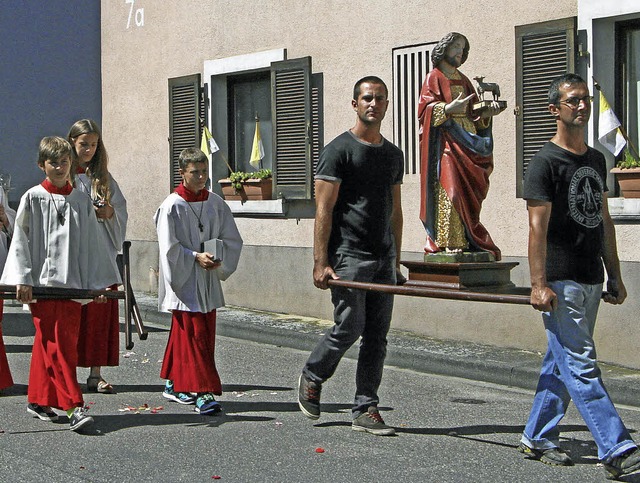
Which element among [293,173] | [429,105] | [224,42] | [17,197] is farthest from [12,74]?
[429,105]

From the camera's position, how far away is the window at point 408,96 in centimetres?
1161

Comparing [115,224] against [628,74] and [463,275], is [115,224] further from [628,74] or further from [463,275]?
[628,74]

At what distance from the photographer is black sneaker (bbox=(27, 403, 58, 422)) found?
751 centimetres

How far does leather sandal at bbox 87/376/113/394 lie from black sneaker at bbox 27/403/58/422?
1030 mm

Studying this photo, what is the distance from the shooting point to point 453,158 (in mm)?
9914

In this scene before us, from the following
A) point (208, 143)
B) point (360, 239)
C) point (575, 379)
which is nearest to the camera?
point (575, 379)

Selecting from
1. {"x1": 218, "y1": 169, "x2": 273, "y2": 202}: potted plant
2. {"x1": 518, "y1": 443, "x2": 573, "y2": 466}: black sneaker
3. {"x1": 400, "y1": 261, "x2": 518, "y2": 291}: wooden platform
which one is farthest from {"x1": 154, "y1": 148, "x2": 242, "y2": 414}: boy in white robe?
{"x1": 218, "y1": 169, "x2": 273, "y2": 202}: potted plant

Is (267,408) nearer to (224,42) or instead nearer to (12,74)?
(224,42)

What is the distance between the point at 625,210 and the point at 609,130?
629mm

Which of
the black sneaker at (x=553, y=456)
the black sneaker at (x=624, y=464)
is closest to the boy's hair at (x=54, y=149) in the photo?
the black sneaker at (x=553, y=456)

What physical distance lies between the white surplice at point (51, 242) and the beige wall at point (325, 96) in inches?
167

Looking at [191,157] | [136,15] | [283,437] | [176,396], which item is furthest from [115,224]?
[136,15]

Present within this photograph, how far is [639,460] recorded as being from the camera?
18.8 feet

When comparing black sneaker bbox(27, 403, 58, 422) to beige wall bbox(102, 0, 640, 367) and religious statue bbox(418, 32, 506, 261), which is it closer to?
religious statue bbox(418, 32, 506, 261)
